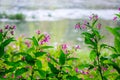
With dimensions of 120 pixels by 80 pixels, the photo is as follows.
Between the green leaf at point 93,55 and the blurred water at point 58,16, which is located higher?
the blurred water at point 58,16

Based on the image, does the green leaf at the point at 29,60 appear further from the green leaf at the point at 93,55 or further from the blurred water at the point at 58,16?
the blurred water at the point at 58,16

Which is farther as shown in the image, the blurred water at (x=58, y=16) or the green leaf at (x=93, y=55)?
the blurred water at (x=58, y=16)

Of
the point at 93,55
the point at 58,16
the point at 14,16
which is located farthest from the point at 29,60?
the point at 58,16

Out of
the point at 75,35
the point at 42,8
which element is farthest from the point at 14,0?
the point at 75,35

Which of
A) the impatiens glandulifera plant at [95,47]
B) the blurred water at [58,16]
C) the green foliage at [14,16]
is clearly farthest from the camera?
the green foliage at [14,16]

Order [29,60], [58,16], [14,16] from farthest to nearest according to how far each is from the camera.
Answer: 1. [58,16]
2. [14,16]
3. [29,60]

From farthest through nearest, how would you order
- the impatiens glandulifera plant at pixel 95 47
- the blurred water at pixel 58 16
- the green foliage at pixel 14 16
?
the green foliage at pixel 14 16, the blurred water at pixel 58 16, the impatiens glandulifera plant at pixel 95 47

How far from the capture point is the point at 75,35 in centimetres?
1549

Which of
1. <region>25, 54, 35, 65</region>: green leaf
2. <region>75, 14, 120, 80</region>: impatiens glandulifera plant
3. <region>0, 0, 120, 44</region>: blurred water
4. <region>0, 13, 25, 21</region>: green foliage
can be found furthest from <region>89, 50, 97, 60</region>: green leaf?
<region>0, 13, 25, 21</region>: green foliage

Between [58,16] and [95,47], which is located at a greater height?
[58,16]

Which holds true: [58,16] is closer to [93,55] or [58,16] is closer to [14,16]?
[14,16]

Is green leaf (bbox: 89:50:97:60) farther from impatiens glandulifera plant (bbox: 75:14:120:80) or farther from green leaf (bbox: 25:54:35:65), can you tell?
green leaf (bbox: 25:54:35:65)

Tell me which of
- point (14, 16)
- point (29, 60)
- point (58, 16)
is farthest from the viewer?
point (58, 16)

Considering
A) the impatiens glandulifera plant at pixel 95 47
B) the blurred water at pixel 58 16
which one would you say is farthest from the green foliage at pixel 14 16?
the impatiens glandulifera plant at pixel 95 47
